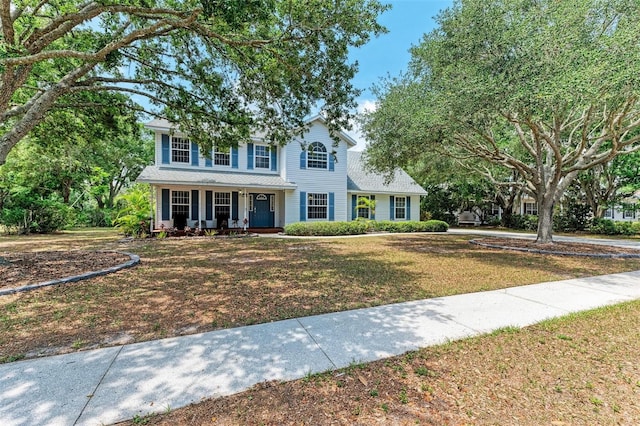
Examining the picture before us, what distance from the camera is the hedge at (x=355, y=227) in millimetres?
16109

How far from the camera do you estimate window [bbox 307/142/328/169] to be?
18.1 metres

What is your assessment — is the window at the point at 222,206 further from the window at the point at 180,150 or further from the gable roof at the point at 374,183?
the gable roof at the point at 374,183

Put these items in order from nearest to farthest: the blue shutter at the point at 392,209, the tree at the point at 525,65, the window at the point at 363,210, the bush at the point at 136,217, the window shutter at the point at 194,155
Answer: the tree at the point at 525,65
the bush at the point at 136,217
the window shutter at the point at 194,155
the window at the point at 363,210
the blue shutter at the point at 392,209

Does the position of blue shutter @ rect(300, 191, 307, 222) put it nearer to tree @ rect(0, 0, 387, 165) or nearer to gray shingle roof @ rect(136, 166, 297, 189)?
gray shingle roof @ rect(136, 166, 297, 189)

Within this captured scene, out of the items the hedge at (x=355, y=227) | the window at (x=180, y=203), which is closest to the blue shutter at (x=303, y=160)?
the hedge at (x=355, y=227)

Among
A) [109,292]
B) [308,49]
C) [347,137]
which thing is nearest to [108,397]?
[109,292]

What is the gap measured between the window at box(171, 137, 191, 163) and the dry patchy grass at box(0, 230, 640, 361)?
7.26 m

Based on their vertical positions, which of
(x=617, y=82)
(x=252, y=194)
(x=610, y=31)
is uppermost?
(x=610, y=31)

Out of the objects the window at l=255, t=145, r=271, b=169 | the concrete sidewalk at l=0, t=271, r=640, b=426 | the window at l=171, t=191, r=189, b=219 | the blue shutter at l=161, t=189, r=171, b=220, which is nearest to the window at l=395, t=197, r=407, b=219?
the window at l=255, t=145, r=271, b=169

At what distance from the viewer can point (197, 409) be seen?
2369 millimetres

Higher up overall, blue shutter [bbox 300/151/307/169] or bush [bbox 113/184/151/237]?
blue shutter [bbox 300/151/307/169]

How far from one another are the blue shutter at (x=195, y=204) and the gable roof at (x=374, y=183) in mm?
9261

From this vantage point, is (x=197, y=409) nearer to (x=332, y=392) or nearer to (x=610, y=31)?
(x=332, y=392)

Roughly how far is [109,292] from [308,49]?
712 centimetres
